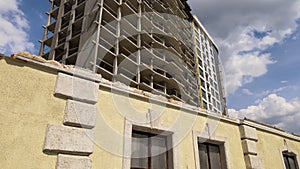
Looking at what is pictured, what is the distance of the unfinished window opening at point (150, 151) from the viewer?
5.11 metres

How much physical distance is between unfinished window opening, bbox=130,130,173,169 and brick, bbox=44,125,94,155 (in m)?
1.23

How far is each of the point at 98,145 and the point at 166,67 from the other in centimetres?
3163

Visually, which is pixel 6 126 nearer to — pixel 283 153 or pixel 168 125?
pixel 168 125

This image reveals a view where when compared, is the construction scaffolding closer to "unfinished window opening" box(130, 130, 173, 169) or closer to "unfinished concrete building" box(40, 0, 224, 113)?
"unfinished concrete building" box(40, 0, 224, 113)

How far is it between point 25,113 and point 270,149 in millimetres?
7501

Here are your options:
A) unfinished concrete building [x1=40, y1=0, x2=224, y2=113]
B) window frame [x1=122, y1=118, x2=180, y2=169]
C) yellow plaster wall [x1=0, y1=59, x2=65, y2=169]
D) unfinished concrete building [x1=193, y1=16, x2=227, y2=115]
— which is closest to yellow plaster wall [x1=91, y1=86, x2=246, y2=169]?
window frame [x1=122, y1=118, x2=180, y2=169]

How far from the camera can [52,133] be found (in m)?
3.85

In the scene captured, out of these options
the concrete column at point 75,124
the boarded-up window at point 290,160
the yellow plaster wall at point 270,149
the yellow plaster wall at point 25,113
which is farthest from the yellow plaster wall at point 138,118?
the boarded-up window at point 290,160

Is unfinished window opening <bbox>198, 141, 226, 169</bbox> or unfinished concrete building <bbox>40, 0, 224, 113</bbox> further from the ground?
unfinished concrete building <bbox>40, 0, 224, 113</bbox>

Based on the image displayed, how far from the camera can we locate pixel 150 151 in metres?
5.37

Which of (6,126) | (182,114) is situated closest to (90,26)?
(182,114)

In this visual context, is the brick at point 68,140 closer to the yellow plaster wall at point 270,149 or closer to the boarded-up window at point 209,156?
the boarded-up window at point 209,156

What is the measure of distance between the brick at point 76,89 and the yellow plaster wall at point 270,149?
5.77 meters

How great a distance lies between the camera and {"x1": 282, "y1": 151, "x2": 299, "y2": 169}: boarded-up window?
8453mm
